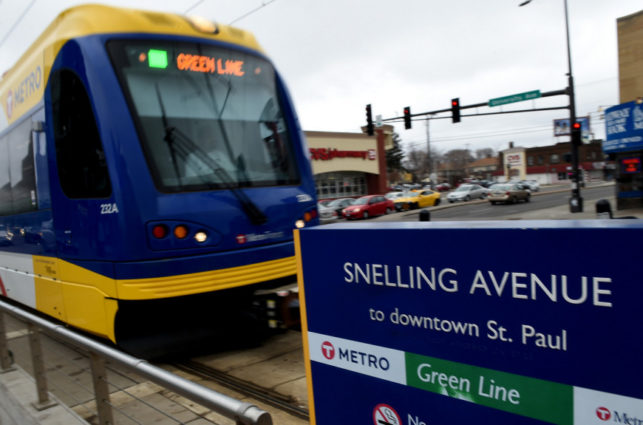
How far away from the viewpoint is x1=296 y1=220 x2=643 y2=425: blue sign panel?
146 cm

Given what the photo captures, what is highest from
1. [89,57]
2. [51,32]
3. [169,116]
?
[51,32]

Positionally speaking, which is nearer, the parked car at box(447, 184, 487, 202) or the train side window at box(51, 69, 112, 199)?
the train side window at box(51, 69, 112, 199)

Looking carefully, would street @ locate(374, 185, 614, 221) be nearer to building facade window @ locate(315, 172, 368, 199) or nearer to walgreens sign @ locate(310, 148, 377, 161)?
walgreens sign @ locate(310, 148, 377, 161)

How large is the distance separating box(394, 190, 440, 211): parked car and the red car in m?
2.64

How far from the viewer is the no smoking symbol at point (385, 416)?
2096 millimetres

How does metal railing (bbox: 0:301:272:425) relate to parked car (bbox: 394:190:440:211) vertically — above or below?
above

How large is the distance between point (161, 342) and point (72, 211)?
1702 mm

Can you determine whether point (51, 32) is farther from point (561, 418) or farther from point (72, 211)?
point (561, 418)

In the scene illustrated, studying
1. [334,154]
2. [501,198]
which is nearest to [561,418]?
[501,198]

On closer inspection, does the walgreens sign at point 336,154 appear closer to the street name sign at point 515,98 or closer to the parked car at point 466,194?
the parked car at point 466,194

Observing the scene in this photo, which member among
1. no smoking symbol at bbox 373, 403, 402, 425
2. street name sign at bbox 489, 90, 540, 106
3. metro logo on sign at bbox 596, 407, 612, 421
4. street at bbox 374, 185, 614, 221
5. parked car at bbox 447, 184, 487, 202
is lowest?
street at bbox 374, 185, 614, 221

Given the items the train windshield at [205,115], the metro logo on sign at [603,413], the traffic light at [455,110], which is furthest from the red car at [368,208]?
the metro logo on sign at [603,413]

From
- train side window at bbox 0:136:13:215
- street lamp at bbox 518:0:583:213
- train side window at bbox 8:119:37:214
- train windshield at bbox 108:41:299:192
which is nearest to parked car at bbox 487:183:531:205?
street lamp at bbox 518:0:583:213

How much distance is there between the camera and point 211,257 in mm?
4625
